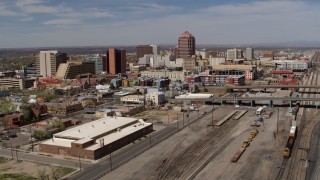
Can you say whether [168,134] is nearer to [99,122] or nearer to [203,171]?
[99,122]

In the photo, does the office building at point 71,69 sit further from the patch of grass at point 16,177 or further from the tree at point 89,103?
the patch of grass at point 16,177

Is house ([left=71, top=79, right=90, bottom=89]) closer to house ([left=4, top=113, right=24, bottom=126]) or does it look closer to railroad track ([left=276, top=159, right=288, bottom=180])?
house ([left=4, top=113, right=24, bottom=126])

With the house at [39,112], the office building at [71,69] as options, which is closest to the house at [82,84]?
the office building at [71,69]

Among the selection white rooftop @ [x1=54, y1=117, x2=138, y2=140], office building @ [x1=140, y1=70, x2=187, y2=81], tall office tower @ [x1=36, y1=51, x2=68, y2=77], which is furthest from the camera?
tall office tower @ [x1=36, y1=51, x2=68, y2=77]

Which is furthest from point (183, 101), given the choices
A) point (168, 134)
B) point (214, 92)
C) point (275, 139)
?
point (275, 139)

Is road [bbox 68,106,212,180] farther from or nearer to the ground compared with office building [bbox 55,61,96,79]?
nearer to the ground

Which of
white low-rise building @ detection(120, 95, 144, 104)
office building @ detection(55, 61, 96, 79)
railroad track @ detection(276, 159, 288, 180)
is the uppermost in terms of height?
office building @ detection(55, 61, 96, 79)

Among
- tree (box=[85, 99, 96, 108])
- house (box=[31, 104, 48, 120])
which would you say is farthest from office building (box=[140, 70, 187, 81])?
house (box=[31, 104, 48, 120])
